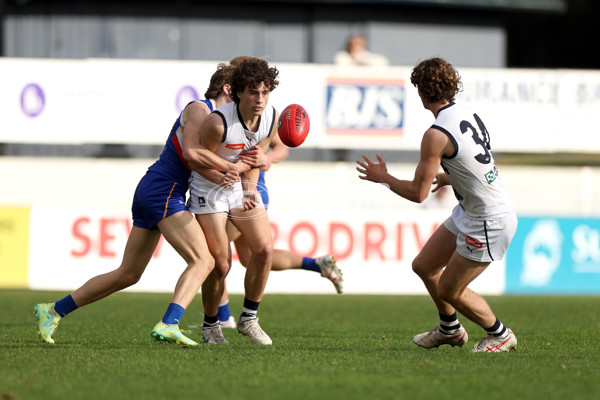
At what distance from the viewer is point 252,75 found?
6.39m

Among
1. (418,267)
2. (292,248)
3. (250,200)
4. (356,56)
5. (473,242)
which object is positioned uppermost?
(356,56)

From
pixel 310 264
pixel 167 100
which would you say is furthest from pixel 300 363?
pixel 167 100

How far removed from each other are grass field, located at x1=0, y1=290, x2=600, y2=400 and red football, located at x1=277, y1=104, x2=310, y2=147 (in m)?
1.46

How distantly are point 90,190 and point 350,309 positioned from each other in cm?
689

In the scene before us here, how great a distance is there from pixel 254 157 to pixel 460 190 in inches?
55.5

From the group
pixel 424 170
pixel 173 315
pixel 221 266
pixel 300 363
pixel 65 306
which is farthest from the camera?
pixel 221 266

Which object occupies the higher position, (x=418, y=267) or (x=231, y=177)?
(x=231, y=177)

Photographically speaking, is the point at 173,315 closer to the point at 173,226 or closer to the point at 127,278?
the point at 127,278

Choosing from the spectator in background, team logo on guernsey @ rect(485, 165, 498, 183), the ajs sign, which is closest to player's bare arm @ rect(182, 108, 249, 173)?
team logo on guernsey @ rect(485, 165, 498, 183)

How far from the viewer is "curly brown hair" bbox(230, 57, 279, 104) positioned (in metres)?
6.38

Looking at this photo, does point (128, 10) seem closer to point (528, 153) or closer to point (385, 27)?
point (385, 27)

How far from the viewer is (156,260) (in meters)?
13.2

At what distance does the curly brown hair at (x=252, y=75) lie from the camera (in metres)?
6.38

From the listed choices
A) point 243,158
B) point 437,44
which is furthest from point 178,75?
point 243,158
